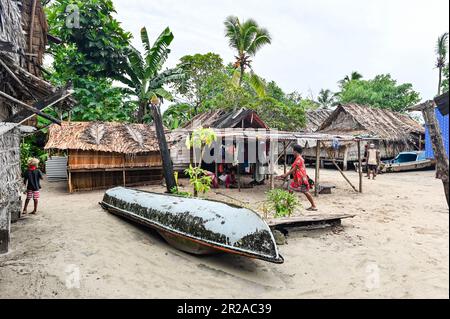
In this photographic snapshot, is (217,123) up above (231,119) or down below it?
below

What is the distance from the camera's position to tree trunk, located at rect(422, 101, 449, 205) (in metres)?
1.96

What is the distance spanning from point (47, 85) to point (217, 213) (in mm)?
3948

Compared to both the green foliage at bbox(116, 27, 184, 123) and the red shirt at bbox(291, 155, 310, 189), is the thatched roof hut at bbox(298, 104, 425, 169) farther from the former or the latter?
the red shirt at bbox(291, 155, 310, 189)

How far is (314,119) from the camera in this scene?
26016 millimetres

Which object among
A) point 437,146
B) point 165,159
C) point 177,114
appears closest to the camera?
point 437,146

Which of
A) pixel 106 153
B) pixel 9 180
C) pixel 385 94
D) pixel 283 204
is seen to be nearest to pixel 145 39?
pixel 106 153

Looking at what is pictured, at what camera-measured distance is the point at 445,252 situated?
1775 mm

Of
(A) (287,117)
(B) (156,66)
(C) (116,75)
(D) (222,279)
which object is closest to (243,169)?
(A) (287,117)

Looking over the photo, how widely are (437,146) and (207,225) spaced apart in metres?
3.36

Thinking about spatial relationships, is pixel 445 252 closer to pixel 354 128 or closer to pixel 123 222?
pixel 123 222

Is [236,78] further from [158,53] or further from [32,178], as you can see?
[32,178]

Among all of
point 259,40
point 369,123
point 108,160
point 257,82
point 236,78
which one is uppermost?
point 259,40

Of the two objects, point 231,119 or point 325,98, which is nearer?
point 231,119

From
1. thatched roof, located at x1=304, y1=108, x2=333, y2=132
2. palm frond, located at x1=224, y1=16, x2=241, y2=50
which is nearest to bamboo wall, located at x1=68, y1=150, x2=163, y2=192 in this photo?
palm frond, located at x1=224, y1=16, x2=241, y2=50
